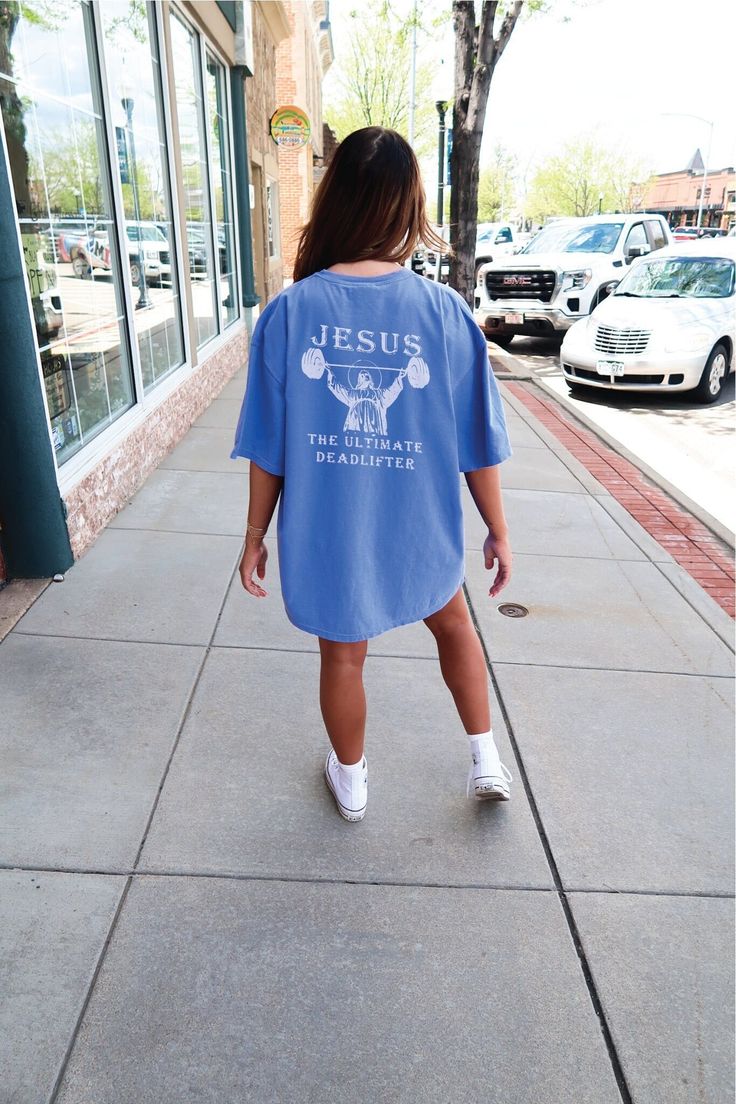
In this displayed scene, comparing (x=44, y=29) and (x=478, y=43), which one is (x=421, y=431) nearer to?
(x=44, y=29)

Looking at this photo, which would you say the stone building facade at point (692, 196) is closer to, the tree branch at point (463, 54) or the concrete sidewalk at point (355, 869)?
the tree branch at point (463, 54)

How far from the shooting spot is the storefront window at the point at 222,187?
366 inches

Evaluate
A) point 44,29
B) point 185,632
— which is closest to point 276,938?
point 185,632

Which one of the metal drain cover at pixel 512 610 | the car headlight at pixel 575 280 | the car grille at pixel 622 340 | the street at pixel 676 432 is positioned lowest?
the street at pixel 676 432

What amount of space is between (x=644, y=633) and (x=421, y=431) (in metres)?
2.30

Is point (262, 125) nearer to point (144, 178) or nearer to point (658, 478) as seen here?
point (144, 178)

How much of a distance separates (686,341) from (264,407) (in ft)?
28.8

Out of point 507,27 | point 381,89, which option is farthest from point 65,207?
point 381,89

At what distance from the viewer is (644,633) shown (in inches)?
153

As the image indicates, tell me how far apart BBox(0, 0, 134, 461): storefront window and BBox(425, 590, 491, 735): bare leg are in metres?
2.82

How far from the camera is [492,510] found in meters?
2.31

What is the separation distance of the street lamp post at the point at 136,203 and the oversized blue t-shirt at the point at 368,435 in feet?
15.0

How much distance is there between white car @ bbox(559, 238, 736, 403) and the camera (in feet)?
31.4

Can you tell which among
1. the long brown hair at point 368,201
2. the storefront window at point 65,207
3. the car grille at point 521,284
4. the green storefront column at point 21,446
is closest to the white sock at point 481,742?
the long brown hair at point 368,201
